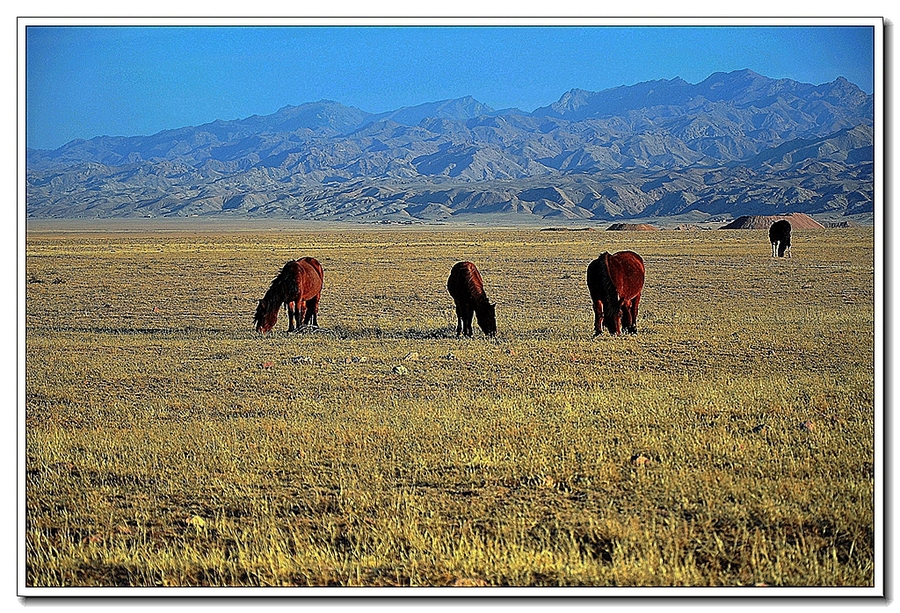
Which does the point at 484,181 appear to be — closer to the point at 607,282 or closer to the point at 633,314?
the point at 633,314

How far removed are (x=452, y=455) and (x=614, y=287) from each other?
8.06 m

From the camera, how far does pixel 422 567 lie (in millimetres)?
6137

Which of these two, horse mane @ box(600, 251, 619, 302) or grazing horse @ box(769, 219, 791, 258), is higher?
grazing horse @ box(769, 219, 791, 258)

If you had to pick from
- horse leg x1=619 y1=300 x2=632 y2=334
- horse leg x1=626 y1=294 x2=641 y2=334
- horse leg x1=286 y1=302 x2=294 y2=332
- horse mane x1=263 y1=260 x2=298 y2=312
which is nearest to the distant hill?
horse leg x1=626 y1=294 x2=641 y2=334

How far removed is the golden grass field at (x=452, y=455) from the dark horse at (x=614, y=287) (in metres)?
0.41

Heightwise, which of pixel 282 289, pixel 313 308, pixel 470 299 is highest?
pixel 282 289

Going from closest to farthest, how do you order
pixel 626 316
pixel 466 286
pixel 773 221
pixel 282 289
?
1. pixel 466 286
2. pixel 626 316
3. pixel 282 289
4. pixel 773 221

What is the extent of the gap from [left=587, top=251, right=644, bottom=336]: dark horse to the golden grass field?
41 cm

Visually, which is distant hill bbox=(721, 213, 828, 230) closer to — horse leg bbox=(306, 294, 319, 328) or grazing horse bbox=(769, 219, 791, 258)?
grazing horse bbox=(769, 219, 791, 258)

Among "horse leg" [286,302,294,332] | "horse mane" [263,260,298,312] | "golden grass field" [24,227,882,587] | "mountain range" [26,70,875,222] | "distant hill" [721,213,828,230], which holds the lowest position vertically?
"golden grass field" [24,227,882,587]

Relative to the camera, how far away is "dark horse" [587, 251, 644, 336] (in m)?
15.5

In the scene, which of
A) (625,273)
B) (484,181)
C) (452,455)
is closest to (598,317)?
(625,273)

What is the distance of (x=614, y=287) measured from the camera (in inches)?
617
